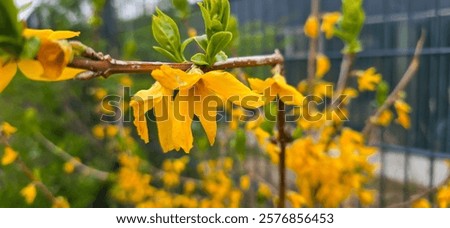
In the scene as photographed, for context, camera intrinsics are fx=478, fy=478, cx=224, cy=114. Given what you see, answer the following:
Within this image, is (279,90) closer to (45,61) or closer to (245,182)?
(45,61)

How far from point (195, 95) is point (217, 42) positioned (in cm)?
5

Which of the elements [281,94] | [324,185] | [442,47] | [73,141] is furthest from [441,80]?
[73,141]

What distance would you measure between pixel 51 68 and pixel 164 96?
3.8 inches

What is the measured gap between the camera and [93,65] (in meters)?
0.31

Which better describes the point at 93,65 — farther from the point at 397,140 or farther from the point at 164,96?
the point at 397,140

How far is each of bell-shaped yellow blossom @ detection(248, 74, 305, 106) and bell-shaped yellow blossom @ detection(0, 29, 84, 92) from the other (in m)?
0.19

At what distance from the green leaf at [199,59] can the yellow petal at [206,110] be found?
0.05 ft

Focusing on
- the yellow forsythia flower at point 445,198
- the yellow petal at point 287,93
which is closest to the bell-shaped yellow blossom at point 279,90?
the yellow petal at point 287,93

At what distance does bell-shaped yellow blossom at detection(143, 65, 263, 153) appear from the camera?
0.33m

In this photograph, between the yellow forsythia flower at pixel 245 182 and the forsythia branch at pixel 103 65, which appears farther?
the yellow forsythia flower at pixel 245 182

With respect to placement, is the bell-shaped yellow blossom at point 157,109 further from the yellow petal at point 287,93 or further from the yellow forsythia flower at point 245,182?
the yellow forsythia flower at point 245,182

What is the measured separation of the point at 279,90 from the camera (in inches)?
18.0

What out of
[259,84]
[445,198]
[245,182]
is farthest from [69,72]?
[245,182]

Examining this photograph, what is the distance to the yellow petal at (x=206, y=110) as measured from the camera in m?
0.36
